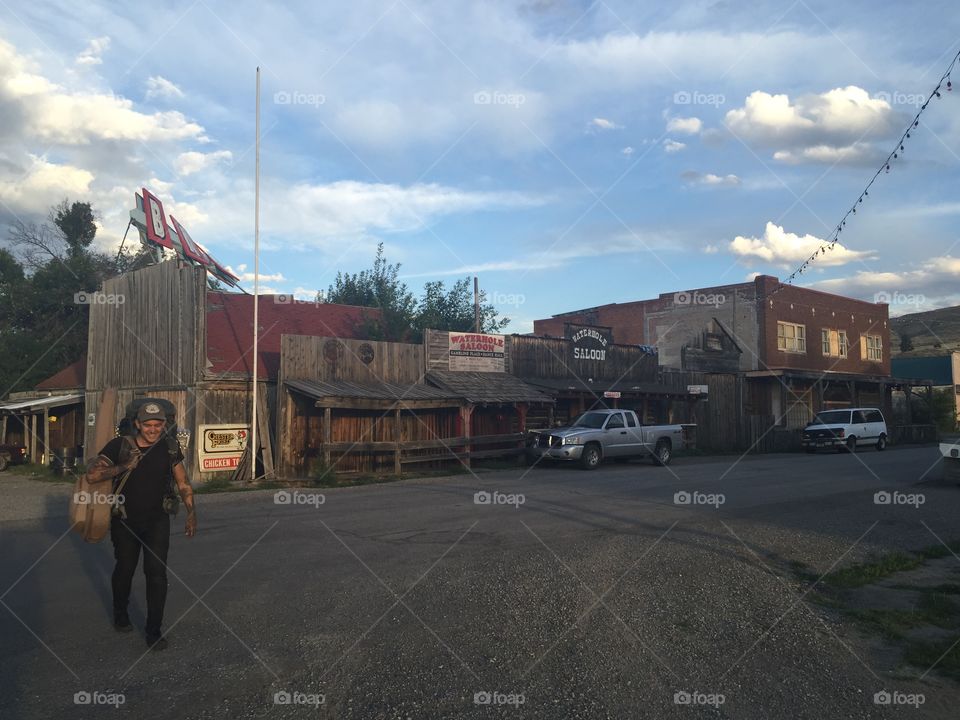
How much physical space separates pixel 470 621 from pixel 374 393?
49.1ft

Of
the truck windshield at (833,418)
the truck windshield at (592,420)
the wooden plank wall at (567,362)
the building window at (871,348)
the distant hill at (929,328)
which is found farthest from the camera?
the distant hill at (929,328)

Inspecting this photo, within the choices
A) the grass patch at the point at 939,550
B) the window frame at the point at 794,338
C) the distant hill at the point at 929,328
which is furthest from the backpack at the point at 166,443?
the distant hill at the point at 929,328

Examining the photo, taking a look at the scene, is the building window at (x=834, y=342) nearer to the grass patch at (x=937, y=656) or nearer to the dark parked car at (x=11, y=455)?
the dark parked car at (x=11, y=455)

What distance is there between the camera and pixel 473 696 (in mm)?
4789

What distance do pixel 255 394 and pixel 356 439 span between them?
363 centimetres

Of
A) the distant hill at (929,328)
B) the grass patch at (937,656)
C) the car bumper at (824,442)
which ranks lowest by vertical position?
the grass patch at (937,656)

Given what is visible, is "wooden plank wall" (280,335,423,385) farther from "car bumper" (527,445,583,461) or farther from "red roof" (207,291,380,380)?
"car bumper" (527,445,583,461)

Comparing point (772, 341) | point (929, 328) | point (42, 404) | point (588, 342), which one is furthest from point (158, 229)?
point (929, 328)

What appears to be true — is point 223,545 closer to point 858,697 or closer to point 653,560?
point 653,560

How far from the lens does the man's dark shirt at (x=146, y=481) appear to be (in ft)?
19.1

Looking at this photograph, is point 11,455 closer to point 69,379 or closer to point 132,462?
point 69,379

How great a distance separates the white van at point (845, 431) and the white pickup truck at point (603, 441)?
26.9 ft

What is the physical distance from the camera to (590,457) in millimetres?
22672

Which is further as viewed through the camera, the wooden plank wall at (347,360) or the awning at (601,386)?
the awning at (601,386)
